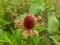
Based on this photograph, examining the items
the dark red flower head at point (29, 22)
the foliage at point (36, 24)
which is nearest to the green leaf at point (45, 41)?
the foliage at point (36, 24)

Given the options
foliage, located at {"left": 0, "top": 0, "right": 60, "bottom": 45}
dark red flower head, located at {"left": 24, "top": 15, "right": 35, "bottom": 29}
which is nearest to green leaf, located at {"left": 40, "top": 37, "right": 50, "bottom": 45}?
foliage, located at {"left": 0, "top": 0, "right": 60, "bottom": 45}

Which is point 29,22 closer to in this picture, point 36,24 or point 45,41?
point 36,24

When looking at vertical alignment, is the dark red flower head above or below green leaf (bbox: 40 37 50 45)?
above

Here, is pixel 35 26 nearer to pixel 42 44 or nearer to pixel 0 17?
pixel 42 44

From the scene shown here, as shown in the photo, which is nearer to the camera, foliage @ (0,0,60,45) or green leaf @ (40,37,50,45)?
foliage @ (0,0,60,45)

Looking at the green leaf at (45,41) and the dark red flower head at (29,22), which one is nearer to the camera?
the dark red flower head at (29,22)

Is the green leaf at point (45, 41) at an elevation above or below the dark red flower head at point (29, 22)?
below

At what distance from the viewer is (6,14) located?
57.1 inches

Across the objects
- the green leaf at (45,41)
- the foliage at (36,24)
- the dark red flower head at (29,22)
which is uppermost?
the dark red flower head at (29,22)

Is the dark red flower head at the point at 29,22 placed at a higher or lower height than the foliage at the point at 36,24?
higher

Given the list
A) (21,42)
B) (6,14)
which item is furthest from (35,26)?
(6,14)

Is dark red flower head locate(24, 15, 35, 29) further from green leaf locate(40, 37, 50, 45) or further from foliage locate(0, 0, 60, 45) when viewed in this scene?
green leaf locate(40, 37, 50, 45)

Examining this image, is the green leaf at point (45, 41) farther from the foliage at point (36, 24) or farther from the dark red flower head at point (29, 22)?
the dark red flower head at point (29, 22)

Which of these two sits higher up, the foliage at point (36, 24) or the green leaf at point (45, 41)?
the foliage at point (36, 24)
